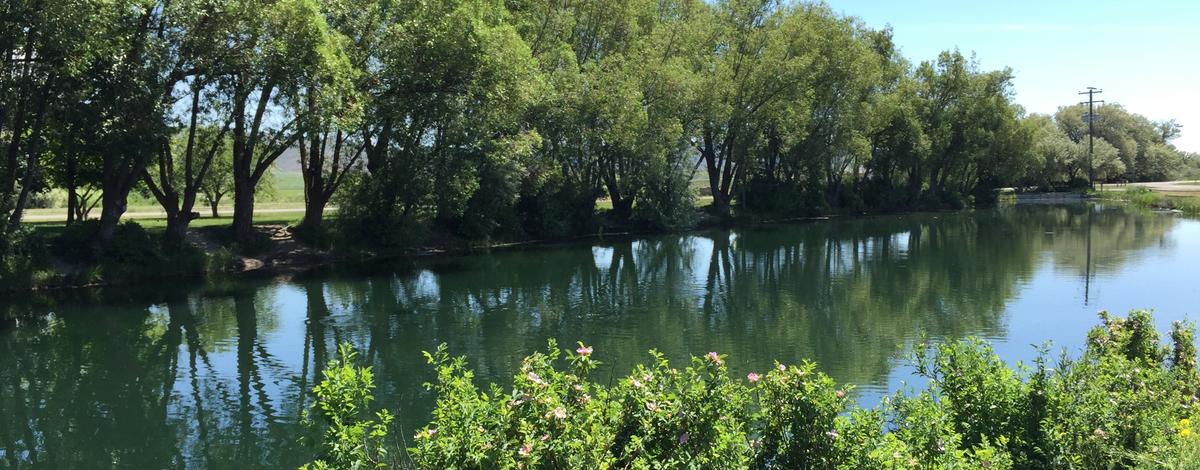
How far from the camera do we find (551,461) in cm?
596

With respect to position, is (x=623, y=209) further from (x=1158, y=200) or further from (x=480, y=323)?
(x=1158, y=200)

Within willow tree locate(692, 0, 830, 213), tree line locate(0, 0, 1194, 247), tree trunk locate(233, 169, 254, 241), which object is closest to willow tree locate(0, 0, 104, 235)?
tree line locate(0, 0, 1194, 247)

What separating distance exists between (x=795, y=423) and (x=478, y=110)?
1134 inches

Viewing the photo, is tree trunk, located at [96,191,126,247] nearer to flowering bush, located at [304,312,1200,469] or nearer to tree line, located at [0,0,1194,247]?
tree line, located at [0,0,1194,247]

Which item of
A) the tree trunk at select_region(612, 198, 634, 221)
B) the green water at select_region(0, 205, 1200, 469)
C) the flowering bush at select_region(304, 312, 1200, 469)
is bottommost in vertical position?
the green water at select_region(0, 205, 1200, 469)

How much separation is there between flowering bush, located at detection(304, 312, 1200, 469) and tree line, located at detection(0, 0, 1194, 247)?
2114cm

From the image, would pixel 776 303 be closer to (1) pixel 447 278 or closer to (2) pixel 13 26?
(1) pixel 447 278

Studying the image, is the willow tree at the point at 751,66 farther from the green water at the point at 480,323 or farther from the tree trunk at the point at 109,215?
the tree trunk at the point at 109,215

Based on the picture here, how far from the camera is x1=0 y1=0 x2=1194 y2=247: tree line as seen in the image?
25.1 m

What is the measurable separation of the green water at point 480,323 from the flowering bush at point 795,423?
4.14 meters

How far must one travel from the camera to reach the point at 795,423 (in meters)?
6.73

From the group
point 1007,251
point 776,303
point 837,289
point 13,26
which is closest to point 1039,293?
point 837,289

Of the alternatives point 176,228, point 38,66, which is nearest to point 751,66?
point 176,228

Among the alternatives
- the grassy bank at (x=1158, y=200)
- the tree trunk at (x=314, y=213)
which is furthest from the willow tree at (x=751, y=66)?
the grassy bank at (x=1158, y=200)
